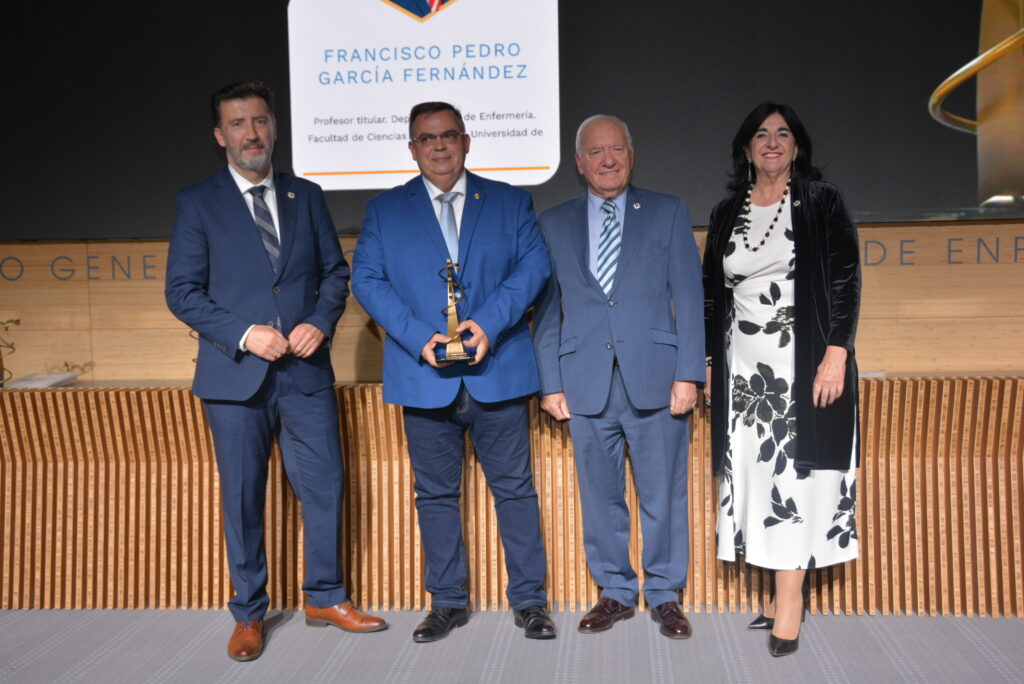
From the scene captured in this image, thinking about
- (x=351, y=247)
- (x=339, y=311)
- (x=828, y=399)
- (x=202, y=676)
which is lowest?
(x=202, y=676)

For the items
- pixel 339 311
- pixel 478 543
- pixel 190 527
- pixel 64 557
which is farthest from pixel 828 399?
pixel 64 557

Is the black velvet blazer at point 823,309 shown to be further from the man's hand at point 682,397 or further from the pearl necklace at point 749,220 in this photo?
the man's hand at point 682,397

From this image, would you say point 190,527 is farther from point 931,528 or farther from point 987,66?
point 987,66

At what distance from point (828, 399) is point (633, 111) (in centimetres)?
166

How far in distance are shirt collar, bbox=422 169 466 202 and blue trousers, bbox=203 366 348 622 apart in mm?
786

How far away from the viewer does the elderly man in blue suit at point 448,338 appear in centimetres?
326

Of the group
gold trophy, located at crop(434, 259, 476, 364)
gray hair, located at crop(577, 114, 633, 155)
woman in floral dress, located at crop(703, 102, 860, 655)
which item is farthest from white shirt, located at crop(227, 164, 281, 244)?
woman in floral dress, located at crop(703, 102, 860, 655)

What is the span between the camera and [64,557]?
3.90m

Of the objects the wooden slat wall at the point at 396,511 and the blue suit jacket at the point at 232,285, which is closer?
the blue suit jacket at the point at 232,285

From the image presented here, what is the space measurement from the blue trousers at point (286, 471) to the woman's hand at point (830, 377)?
173cm

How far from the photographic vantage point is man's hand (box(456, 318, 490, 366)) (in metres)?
3.17

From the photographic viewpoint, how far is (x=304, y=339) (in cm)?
325

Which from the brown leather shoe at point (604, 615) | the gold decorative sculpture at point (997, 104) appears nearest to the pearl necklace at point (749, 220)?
the gold decorative sculpture at point (997, 104)

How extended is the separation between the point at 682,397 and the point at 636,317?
13.0 inches
